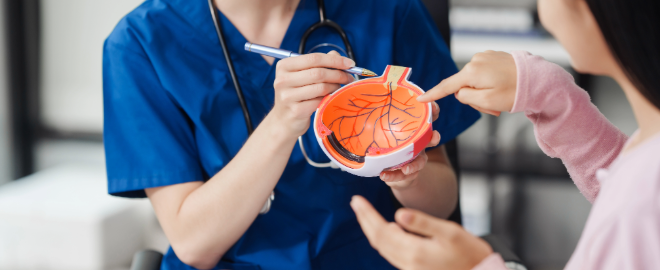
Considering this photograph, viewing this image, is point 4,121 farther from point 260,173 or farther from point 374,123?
point 374,123

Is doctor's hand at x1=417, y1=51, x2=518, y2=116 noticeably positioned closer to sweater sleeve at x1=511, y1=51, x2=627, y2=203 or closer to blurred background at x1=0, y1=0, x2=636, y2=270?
sweater sleeve at x1=511, y1=51, x2=627, y2=203

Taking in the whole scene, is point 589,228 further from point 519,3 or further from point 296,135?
point 519,3

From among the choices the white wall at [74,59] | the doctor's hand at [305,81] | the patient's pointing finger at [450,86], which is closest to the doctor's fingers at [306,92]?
the doctor's hand at [305,81]

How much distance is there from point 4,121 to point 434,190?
1.74m

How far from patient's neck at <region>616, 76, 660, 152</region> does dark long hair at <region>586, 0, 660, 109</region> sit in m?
0.03

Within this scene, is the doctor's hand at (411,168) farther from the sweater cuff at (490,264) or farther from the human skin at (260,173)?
the sweater cuff at (490,264)

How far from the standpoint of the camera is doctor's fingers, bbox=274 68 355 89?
668mm

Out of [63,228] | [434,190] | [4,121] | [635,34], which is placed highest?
A: [635,34]

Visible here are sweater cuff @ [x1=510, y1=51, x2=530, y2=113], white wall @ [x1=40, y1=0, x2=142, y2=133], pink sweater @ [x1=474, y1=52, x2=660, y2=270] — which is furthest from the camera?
white wall @ [x1=40, y1=0, x2=142, y2=133]

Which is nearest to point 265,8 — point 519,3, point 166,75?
point 166,75

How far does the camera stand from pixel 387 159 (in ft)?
2.01

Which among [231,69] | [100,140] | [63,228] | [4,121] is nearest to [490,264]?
[231,69]

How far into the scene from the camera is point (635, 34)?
1.39ft

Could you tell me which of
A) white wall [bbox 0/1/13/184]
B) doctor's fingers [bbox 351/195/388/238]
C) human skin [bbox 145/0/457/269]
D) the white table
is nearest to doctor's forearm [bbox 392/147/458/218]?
human skin [bbox 145/0/457/269]
